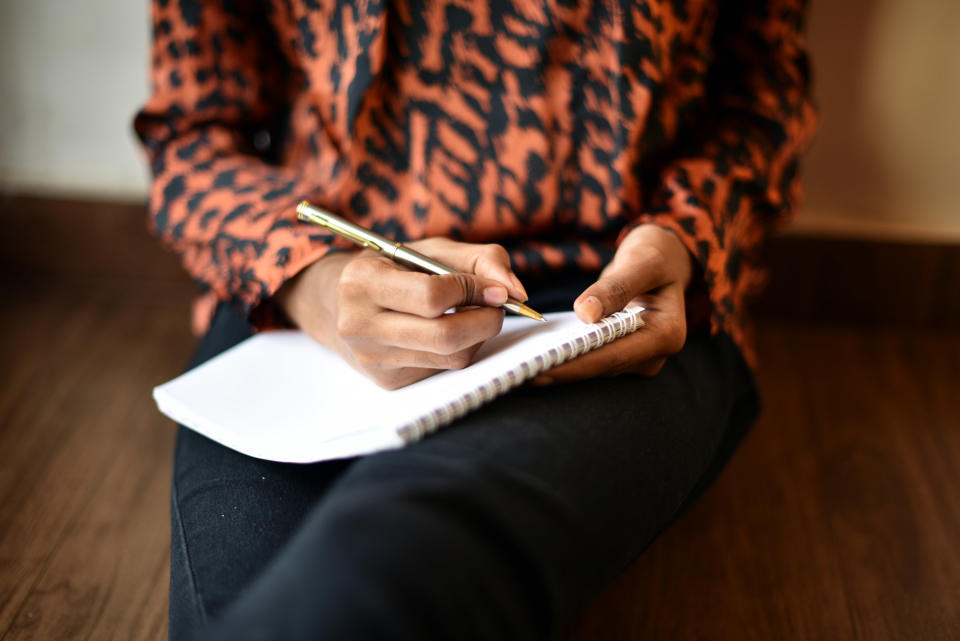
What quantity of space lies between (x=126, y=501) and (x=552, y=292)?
60cm

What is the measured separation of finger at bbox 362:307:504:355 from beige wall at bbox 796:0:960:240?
2.78 feet

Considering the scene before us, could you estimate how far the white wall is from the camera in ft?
3.82

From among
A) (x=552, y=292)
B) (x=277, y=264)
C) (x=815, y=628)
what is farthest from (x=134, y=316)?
(x=815, y=628)

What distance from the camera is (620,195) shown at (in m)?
0.74

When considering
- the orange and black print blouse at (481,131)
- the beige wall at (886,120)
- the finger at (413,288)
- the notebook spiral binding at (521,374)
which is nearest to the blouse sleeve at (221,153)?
the orange and black print blouse at (481,131)

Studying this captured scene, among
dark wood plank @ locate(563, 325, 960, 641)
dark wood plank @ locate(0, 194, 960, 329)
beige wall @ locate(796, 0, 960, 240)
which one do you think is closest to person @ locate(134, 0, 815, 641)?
dark wood plank @ locate(563, 325, 960, 641)

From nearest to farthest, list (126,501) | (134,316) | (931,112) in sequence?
(126,501) → (931,112) → (134,316)

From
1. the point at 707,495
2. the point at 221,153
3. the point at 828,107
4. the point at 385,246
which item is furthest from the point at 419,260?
the point at 828,107

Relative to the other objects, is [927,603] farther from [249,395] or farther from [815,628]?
[249,395]

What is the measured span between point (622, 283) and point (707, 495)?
49cm

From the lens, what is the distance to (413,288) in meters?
0.55

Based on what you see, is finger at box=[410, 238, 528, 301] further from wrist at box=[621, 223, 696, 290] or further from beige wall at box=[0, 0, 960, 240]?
beige wall at box=[0, 0, 960, 240]

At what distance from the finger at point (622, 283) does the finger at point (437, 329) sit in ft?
0.22

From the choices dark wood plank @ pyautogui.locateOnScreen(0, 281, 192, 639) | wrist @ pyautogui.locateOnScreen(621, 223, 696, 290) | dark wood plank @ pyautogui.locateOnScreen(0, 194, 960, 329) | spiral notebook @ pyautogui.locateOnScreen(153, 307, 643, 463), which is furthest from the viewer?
→ dark wood plank @ pyautogui.locateOnScreen(0, 194, 960, 329)
